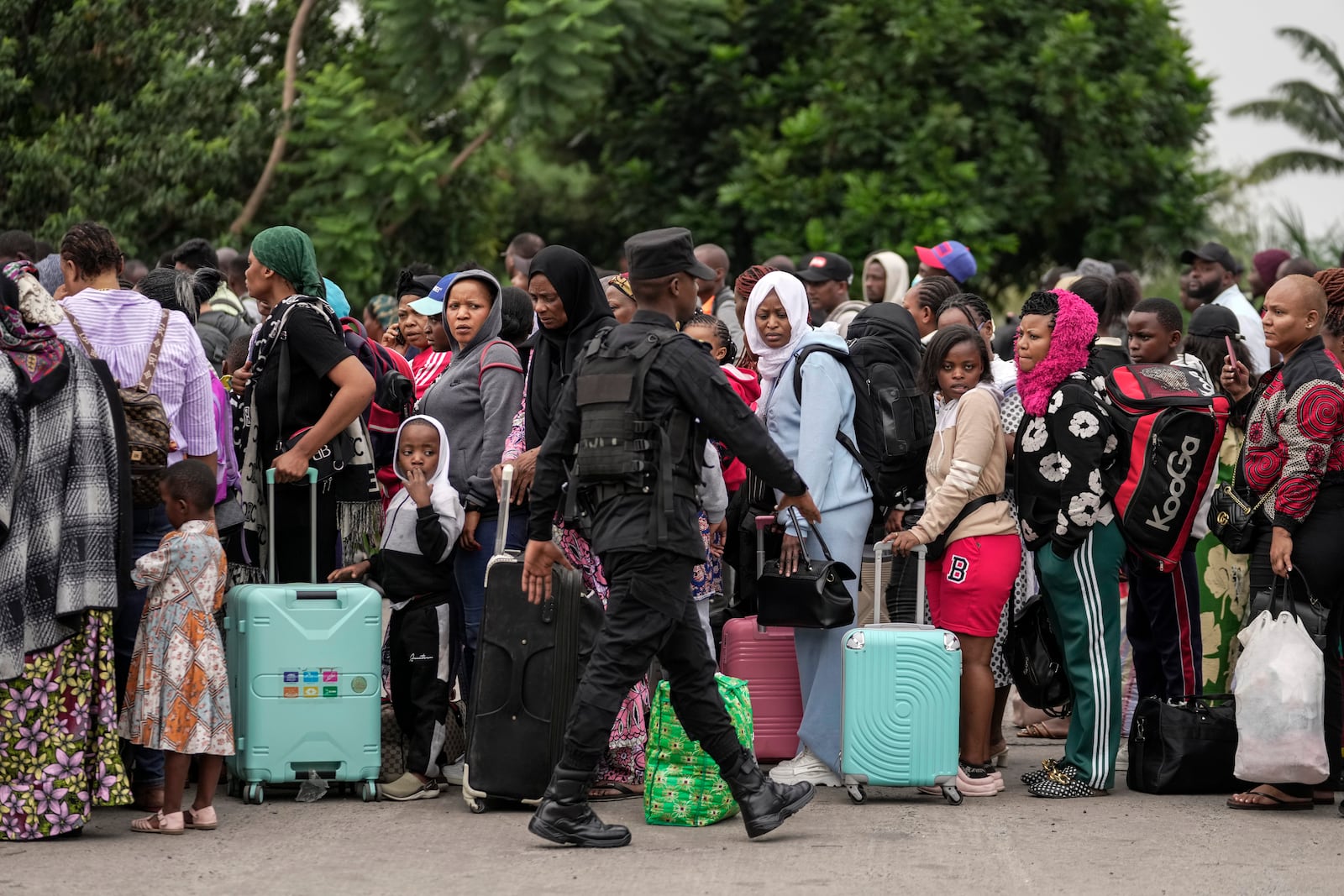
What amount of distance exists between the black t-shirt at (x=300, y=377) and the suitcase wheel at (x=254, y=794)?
1338 millimetres

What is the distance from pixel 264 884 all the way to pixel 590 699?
1267mm

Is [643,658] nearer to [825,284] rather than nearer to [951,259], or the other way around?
[825,284]

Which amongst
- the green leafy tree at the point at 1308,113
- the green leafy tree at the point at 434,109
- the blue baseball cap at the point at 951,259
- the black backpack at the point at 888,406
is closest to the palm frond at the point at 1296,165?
the green leafy tree at the point at 1308,113

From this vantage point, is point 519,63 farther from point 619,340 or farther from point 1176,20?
point 619,340

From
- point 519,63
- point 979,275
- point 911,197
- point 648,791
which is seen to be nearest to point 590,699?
point 648,791

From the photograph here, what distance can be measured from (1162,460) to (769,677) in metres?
1.97

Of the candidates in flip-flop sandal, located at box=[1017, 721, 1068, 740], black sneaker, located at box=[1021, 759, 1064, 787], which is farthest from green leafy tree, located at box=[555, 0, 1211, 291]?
black sneaker, located at box=[1021, 759, 1064, 787]

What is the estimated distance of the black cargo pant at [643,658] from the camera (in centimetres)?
620

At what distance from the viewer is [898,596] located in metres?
8.11

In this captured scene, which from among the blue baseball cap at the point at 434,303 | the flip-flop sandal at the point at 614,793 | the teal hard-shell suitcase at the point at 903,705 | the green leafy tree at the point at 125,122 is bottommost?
the flip-flop sandal at the point at 614,793

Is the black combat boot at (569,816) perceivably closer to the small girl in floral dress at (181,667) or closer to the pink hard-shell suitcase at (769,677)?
the small girl in floral dress at (181,667)

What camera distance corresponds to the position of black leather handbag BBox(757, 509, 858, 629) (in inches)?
279

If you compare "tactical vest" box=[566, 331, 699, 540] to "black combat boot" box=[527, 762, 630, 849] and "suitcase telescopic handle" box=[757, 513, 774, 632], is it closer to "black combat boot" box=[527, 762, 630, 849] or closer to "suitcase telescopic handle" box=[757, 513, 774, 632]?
"black combat boot" box=[527, 762, 630, 849]

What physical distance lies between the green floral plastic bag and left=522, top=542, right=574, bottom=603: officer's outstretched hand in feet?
1.98
